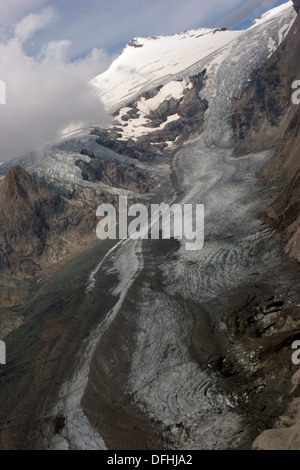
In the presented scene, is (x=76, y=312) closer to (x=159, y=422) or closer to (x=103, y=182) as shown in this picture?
(x=159, y=422)

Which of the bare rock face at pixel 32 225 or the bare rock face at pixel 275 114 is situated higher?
the bare rock face at pixel 275 114

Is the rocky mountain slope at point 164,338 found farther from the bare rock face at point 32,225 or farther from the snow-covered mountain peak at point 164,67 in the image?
the snow-covered mountain peak at point 164,67

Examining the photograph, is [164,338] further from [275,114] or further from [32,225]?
[275,114]

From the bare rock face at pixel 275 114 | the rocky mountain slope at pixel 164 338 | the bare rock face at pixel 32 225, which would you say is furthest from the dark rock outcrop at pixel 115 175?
the bare rock face at pixel 275 114

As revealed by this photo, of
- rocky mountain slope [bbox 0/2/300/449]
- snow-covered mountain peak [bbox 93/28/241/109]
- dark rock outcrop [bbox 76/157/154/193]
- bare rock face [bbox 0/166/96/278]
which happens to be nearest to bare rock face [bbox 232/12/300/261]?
rocky mountain slope [bbox 0/2/300/449]

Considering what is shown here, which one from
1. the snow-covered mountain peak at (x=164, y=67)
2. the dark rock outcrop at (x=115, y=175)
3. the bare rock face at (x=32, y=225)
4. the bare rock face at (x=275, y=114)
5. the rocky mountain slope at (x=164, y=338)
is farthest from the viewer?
the snow-covered mountain peak at (x=164, y=67)

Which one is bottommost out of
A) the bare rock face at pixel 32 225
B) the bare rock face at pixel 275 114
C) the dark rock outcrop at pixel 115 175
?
the bare rock face at pixel 32 225

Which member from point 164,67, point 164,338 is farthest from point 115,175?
point 164,67

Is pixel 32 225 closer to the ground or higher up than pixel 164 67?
closer to the ground
